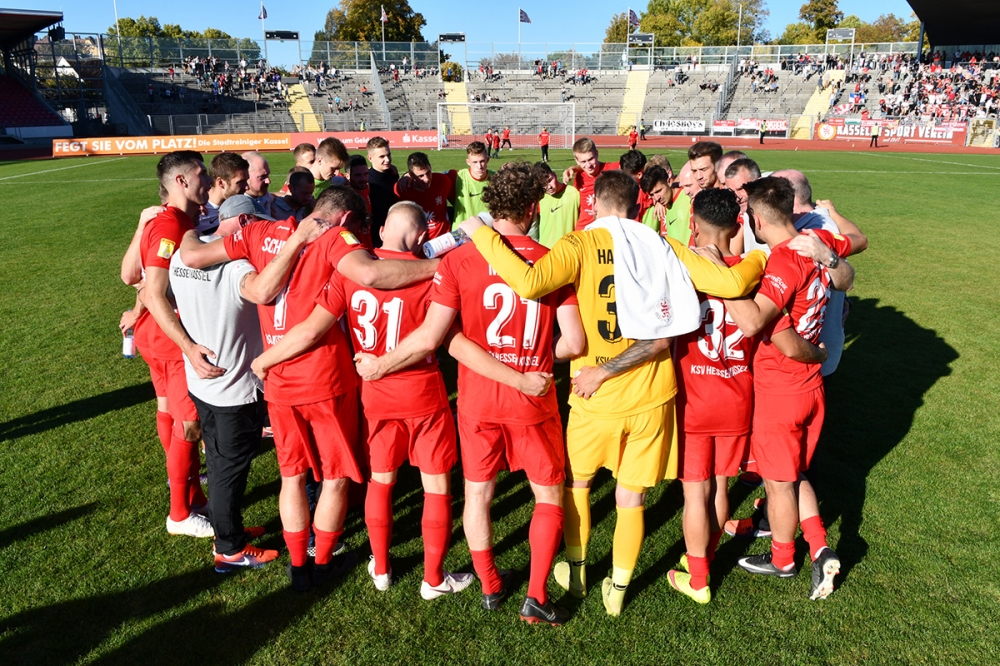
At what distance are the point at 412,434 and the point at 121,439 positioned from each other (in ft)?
12.1

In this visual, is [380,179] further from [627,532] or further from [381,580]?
[627,532]

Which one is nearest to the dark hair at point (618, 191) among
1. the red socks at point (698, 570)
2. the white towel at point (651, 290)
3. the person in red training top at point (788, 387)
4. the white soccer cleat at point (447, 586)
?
the white towel at point (651, 290)

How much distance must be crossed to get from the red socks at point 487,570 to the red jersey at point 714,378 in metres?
1.34

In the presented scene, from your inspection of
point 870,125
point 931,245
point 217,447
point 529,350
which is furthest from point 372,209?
point 870,125

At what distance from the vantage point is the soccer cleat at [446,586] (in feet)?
12.8

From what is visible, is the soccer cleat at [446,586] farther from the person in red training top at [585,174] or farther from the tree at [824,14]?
the tree at [824,14]

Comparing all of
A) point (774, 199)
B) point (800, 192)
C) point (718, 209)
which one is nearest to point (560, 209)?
point (800, 192)

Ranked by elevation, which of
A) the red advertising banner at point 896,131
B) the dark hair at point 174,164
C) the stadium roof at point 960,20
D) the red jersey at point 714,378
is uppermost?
the stadium roof at point 960,20

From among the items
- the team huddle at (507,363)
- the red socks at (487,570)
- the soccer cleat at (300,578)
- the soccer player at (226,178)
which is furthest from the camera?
the soccer player at (226,178)

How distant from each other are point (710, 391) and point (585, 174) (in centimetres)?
457

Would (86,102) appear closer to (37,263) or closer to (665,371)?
(37,263)

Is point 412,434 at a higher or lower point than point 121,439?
higher

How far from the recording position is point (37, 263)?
12484mm

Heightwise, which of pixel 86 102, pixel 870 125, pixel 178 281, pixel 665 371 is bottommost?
pixel 665 371
